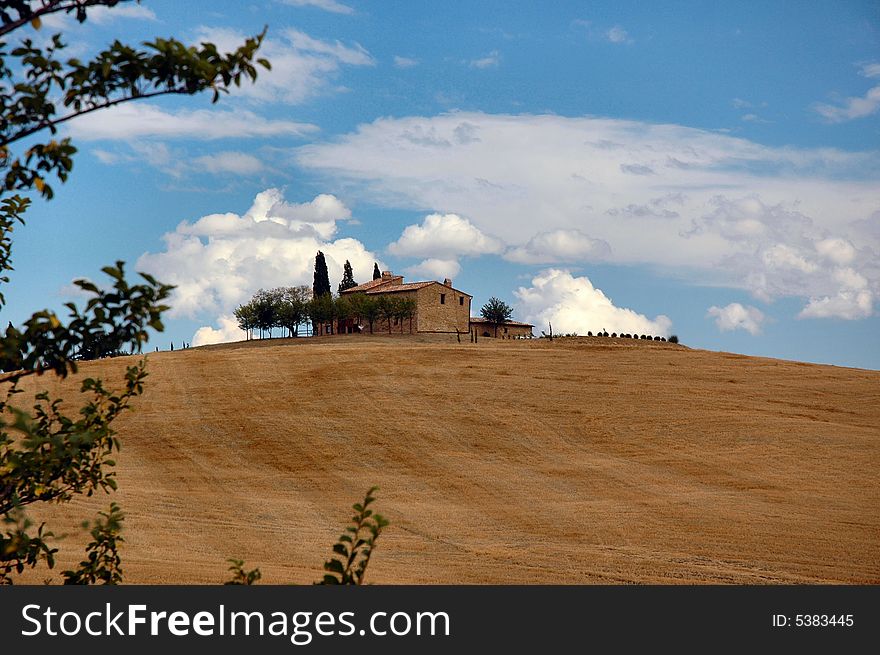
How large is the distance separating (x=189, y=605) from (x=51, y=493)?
7.61 ft

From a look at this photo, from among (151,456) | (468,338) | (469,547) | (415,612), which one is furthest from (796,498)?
(468,338)

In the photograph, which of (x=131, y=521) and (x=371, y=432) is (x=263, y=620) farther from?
(x=371, y=432)

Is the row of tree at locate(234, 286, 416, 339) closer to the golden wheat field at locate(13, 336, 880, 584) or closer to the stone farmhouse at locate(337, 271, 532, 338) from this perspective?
the stone farmhouse at locate(337, 271, 532, 338)

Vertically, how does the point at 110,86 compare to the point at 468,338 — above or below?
below

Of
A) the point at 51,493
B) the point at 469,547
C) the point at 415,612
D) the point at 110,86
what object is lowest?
the point at 469,547

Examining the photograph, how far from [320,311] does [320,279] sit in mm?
11807

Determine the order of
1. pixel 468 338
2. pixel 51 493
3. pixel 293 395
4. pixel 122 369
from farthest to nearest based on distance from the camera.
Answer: pixel 468 338 < pixel 122 369 < pixel 293 395 < pixel 51 493

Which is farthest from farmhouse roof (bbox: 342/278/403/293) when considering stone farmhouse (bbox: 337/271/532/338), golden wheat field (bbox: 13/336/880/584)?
golden wheat field (bbox: 13/336/880/584)

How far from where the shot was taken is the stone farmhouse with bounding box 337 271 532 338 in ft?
266

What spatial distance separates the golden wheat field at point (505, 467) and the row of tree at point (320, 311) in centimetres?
3381

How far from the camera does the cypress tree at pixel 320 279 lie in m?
93.8

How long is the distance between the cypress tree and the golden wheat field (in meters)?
47.1

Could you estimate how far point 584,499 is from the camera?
2389 cm

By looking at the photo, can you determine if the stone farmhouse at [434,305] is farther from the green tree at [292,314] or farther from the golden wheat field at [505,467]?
the golden wheat field at [505,467]
